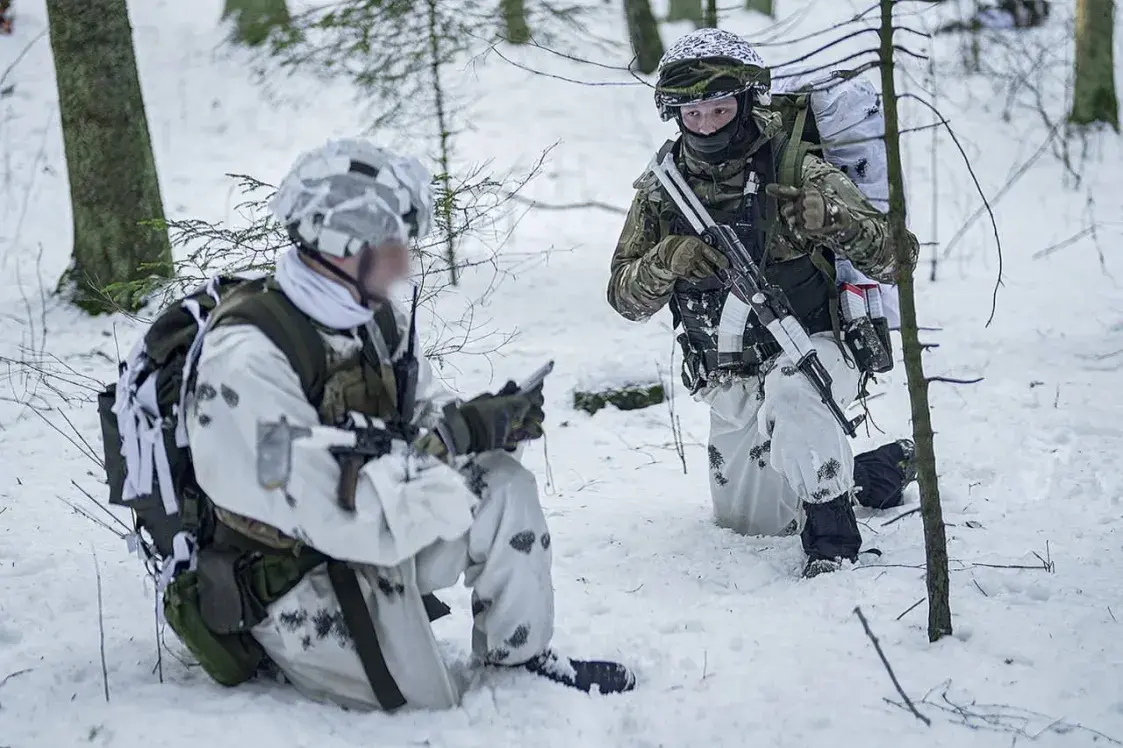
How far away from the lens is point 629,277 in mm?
4543

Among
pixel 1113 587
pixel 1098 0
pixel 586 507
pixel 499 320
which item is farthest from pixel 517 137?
pixel 1113 587

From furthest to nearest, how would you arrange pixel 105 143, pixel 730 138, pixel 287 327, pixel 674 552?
1. pixel 105 143
2. pixel 674 552
3. pixel 730 138
4. pixel 287 327

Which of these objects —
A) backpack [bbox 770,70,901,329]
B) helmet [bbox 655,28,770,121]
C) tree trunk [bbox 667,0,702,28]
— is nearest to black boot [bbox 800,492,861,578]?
backpack [bbox 770,70,901,329]

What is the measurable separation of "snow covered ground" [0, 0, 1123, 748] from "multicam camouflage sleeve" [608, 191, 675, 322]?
2.94 feet

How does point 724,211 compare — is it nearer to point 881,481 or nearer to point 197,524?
point 881,481

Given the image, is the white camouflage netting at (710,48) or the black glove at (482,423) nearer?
the black glove at (482,423)

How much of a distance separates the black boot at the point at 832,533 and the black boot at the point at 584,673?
1.23 m

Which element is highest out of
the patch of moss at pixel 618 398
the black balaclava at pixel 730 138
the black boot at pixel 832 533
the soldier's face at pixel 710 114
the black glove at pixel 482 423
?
the soldier's face at pixel 710 114

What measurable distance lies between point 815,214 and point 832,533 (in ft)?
4.06

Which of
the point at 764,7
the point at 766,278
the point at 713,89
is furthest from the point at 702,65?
the point at 764,7

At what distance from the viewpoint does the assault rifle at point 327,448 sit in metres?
2.65

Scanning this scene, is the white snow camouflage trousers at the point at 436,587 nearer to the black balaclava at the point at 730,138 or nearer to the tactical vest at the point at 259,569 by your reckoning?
the tactical vest at the point at 259,569

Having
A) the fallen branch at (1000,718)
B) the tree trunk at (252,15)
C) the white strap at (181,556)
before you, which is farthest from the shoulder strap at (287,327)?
the tree trunk at (252,15)

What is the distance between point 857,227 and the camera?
162 inches
